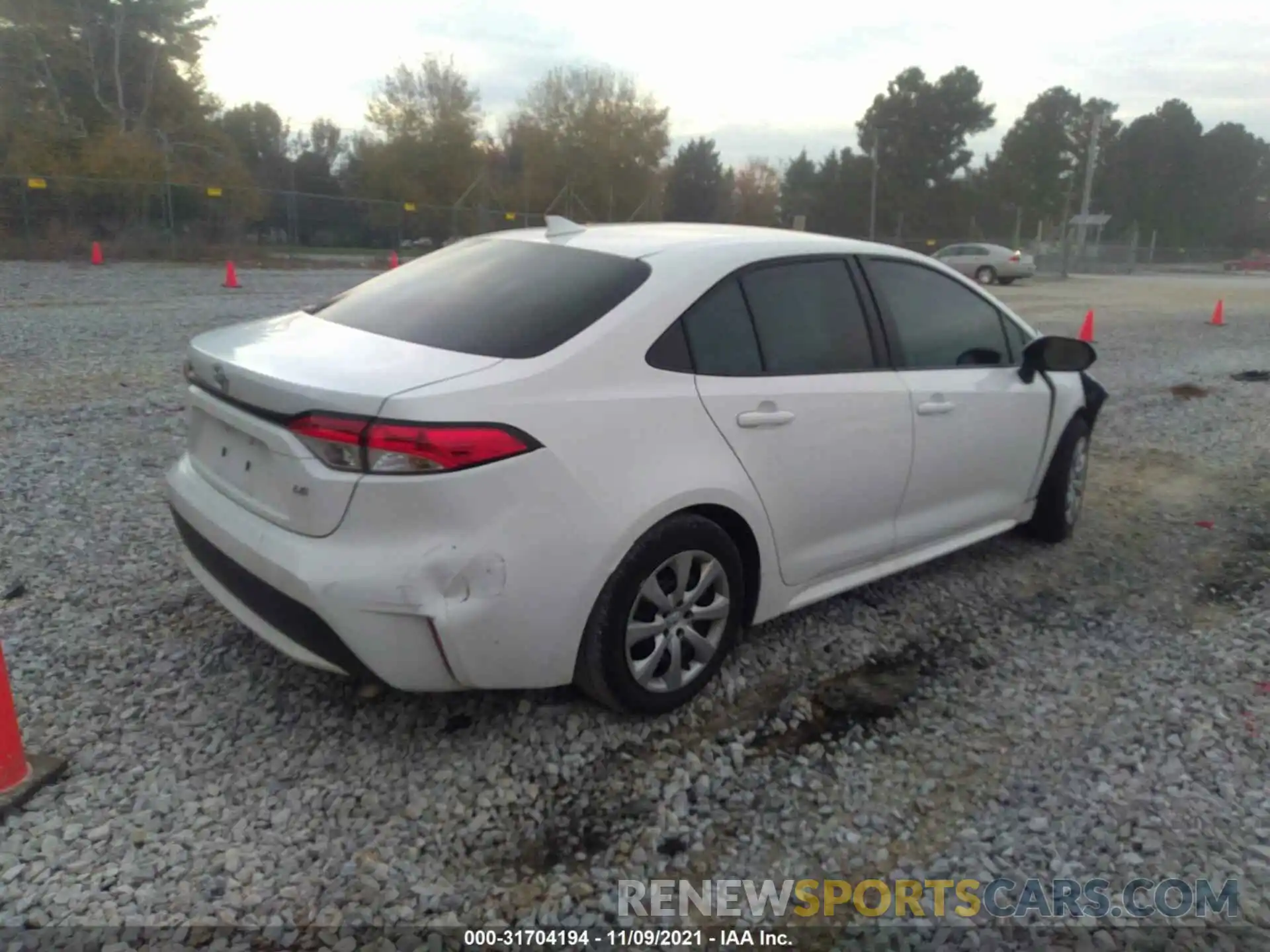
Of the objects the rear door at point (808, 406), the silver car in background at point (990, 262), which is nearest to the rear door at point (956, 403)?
the rear door at point (808, 406)

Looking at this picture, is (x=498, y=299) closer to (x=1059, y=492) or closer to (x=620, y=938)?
(x=620, y=938)

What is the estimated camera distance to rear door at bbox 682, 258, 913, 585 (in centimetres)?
328

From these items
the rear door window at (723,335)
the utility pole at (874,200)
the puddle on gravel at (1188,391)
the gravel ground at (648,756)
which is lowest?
the gravel ground at (648,756)

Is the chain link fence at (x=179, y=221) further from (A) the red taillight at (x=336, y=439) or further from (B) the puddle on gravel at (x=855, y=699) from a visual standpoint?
(A) the red taillight at (x=336, y=439)

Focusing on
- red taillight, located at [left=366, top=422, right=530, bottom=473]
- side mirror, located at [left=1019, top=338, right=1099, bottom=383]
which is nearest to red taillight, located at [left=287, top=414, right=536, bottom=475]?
red taillight, located at [left=366, top=422, right=530, bottom=473]

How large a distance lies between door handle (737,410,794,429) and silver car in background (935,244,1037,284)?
31941 mm

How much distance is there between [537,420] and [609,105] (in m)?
52.6

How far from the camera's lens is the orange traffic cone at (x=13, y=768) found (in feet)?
8.84

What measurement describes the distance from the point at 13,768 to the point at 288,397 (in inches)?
51.8

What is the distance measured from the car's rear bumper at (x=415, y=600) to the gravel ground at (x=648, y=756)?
0.38m

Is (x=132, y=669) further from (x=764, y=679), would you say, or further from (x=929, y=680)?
(x=929, y=680)

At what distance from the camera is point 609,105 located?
51594mm

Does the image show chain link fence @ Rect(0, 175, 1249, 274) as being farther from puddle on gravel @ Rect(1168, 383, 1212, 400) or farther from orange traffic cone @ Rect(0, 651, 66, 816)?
orange traffic cone @ Rect(0, 651, 66, 816)

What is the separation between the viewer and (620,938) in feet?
7.75
